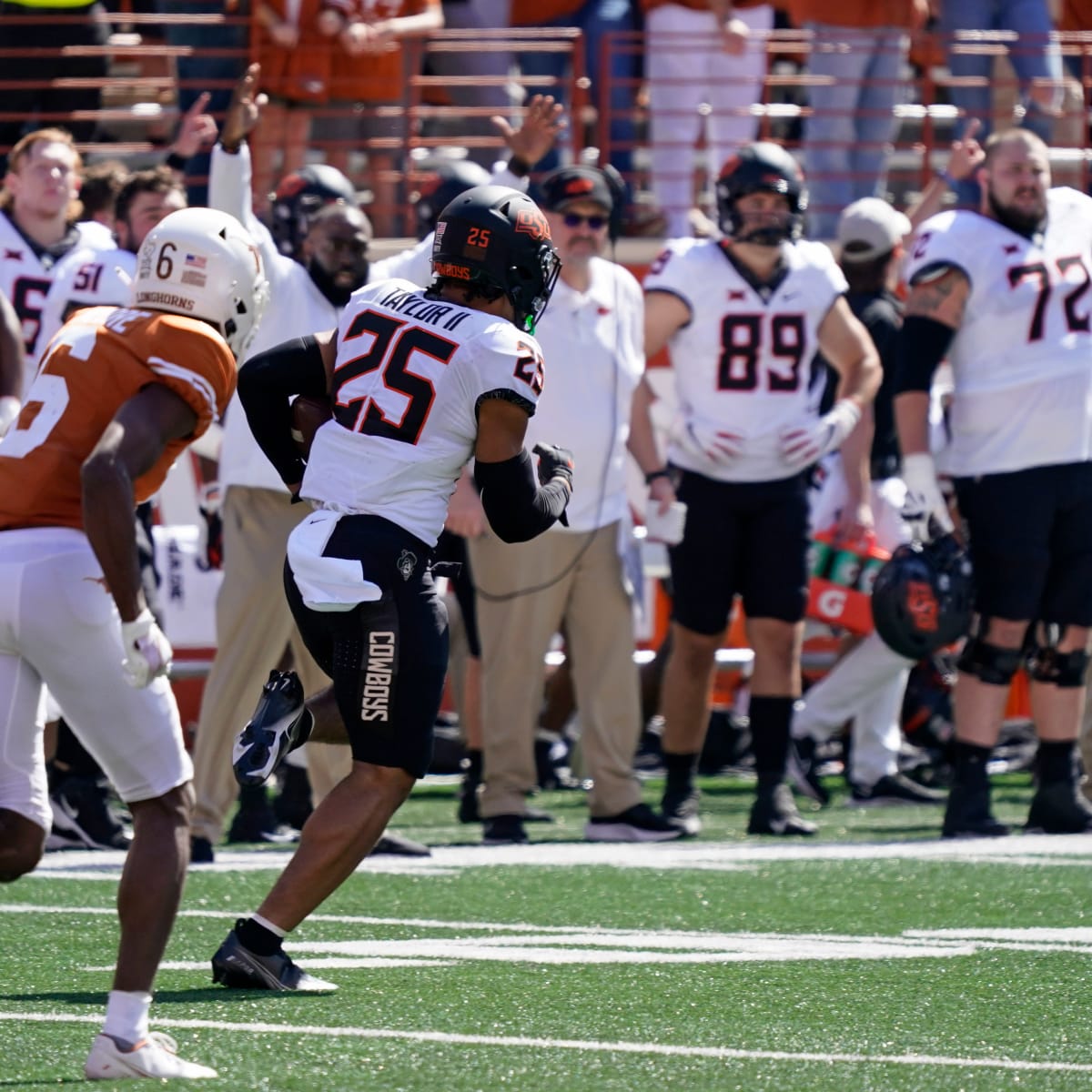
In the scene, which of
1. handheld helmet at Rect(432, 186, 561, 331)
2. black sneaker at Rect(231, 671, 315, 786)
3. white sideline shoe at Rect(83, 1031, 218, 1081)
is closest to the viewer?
white sideline shoe at Rect(83, 1031, 218, 1081)

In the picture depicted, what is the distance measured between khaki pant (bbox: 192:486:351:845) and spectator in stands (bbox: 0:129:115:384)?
1076 millimetres

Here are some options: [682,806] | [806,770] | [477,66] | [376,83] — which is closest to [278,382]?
[682,806]

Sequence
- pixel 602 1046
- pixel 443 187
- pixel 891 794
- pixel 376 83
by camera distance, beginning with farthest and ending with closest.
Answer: pixel 376 83, pixel 891 794, pixel 443 187, pixel 602 1046

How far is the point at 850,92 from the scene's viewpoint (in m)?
11.7

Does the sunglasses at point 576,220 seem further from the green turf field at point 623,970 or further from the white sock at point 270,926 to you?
the white sock at point 270,926

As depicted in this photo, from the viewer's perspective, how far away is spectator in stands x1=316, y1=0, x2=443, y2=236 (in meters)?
11.0

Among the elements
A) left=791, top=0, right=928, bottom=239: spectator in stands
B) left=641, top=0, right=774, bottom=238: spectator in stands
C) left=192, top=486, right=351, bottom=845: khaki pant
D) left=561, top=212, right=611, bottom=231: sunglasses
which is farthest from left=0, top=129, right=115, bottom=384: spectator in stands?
left=791, top=0, right=928, bottom=239: spectator in stands

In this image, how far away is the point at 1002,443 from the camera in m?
7.84

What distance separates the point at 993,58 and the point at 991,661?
516 cm

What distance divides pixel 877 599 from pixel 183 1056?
14.8ft

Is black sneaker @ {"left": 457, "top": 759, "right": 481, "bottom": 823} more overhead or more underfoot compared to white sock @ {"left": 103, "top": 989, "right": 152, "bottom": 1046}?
more underfoot

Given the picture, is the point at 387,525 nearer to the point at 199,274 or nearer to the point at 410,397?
the point at 410,397

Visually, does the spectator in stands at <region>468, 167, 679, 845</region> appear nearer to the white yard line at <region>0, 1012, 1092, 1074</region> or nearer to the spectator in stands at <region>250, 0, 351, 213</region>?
the spectator in stands at <region>250, 0, 351, 213</region>

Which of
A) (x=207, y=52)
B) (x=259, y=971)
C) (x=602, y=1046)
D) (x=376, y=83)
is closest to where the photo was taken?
(x=602, y=1046)
